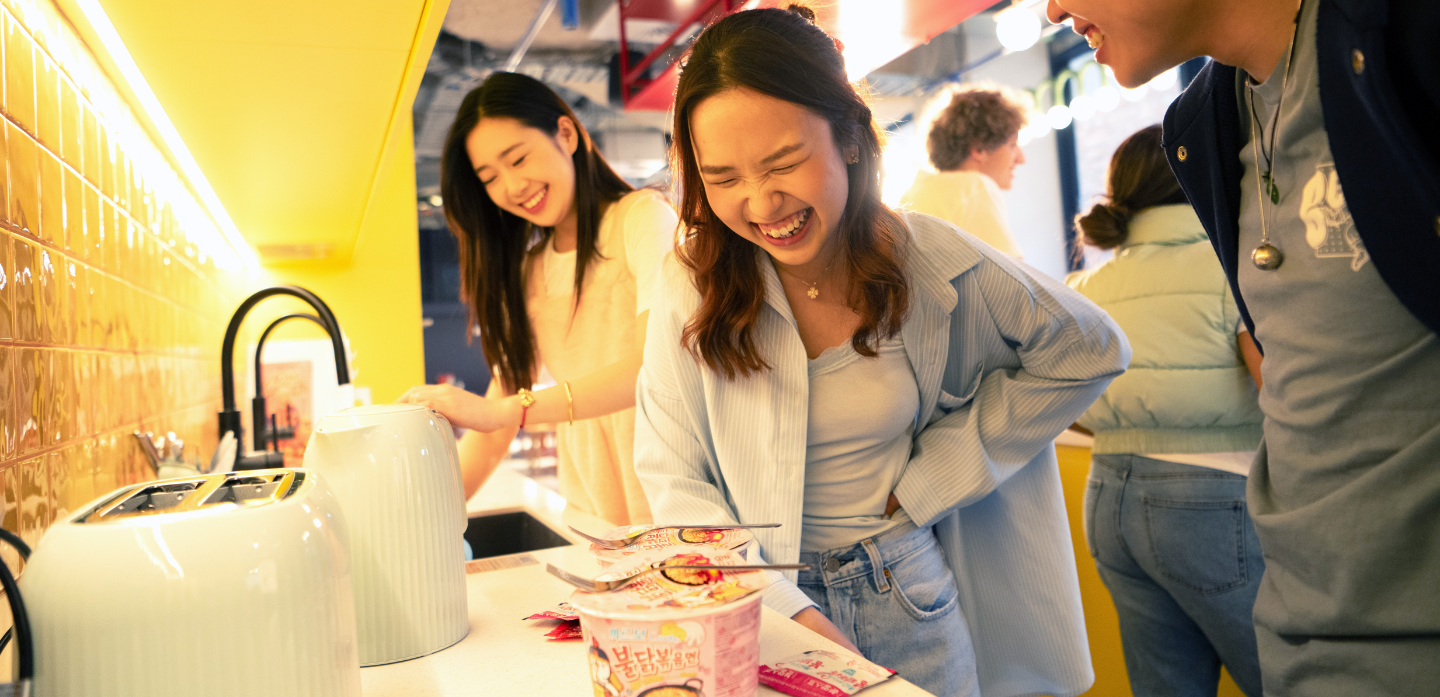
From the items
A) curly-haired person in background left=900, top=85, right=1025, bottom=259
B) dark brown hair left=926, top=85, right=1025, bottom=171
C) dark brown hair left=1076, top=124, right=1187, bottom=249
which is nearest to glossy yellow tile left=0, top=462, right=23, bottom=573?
dark brown hair left=1076, top=124, right=1187, bottom=249

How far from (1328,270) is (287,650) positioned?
0.88 metres

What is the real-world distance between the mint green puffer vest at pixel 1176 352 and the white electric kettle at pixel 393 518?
5.03ft

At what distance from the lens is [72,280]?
90 cm

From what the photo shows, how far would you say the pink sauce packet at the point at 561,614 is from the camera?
34.3 inches

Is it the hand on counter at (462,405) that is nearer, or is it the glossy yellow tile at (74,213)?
the glossy yellow tile at (74,213)

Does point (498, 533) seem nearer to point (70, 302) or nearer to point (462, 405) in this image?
point (462, 405)

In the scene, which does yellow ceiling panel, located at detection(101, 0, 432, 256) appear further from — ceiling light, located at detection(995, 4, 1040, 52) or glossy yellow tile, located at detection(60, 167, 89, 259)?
ceiling light, located at detection(995, 4, 1040, 52)

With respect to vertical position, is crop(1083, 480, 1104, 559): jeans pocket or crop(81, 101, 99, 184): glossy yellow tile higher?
crop(81, 101, 99, 184): glossy yellow tile

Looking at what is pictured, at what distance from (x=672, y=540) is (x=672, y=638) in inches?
6.3

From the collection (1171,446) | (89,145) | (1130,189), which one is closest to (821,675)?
(89,145)

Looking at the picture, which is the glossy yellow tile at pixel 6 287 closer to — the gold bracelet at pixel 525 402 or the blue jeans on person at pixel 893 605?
the gold bracelet at pixel 525 402

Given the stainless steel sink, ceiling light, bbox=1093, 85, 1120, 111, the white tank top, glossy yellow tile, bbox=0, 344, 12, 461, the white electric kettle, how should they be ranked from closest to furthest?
glossy yellow tile, bbox=0, 344, 12, 461 < the white electric kettle < the white tank top < the stainless steel sink < ceiling light, bbox=1093, 85, 1120, 111

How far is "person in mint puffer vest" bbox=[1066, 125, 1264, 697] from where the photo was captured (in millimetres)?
1732

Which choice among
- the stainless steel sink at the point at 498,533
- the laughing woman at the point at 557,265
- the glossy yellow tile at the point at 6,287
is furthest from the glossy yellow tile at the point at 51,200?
the stainless steel sink at the point at 498,533
